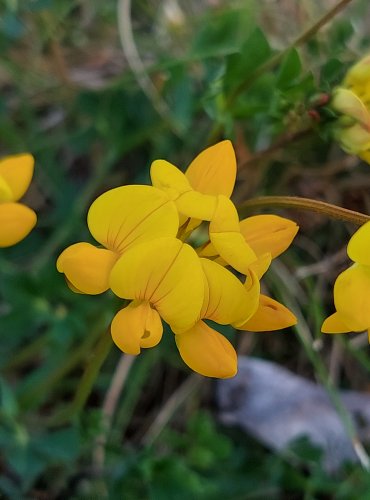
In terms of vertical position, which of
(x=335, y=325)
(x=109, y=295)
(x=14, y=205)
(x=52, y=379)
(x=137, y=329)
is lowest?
(x=52, y=379)

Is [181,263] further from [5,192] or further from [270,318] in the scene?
[5,192]

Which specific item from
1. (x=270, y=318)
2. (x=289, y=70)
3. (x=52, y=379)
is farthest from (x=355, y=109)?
(x=52, y=379)

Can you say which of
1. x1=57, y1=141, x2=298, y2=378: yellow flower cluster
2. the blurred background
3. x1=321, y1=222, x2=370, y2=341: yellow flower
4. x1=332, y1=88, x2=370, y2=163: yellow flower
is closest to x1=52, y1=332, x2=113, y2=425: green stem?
the blurred background

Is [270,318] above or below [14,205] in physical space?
below


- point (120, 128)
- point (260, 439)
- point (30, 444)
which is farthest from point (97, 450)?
point (120, 128)

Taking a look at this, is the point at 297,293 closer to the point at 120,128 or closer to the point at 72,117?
the point at 120,128

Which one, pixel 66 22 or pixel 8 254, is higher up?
pixel 66 22

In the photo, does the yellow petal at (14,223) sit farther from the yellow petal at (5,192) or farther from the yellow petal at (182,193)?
the yellow petal at (182,193)
